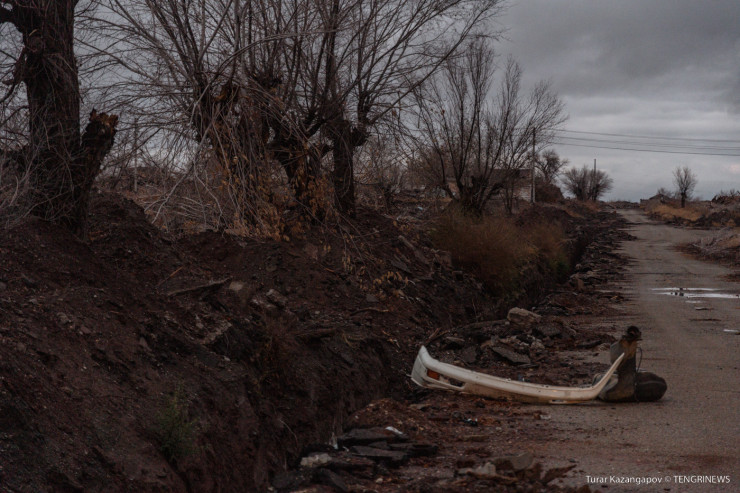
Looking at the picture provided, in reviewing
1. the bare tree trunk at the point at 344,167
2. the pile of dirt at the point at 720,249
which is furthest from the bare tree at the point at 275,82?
the pile of dirt at the point at 720,249

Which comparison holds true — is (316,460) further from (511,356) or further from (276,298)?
(511,356)

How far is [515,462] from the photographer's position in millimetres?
5613

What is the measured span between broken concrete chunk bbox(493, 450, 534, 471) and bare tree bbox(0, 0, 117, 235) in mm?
4957

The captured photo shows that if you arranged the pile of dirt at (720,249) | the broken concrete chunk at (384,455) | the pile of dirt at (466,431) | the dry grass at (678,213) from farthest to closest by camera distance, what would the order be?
the dry grass at (678,213), the pile of dirt at (720,249), the broken concrete chunk at (384,455), the pile of dirt at (466,431)

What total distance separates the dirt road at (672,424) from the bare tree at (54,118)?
5.27 meters

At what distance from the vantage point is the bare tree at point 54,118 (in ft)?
24.3

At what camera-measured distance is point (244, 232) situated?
10.7 m

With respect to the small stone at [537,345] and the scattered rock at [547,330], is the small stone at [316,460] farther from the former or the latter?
the scattered rock at [547,330]

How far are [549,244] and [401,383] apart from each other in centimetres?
1722

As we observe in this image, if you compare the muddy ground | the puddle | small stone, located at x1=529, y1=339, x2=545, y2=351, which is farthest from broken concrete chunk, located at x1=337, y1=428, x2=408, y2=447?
the puddle

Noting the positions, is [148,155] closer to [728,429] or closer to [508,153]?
[728,429]

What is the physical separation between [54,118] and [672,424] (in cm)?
686

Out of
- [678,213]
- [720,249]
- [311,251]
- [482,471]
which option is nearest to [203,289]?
[482,471]

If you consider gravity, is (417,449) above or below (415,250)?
below
